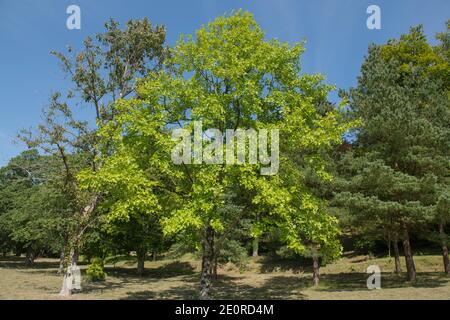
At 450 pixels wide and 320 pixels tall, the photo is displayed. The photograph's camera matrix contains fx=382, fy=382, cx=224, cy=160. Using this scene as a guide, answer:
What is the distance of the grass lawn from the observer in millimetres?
21703

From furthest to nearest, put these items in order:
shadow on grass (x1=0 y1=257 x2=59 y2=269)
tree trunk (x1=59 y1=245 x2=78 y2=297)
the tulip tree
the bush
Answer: shadow on grass (x1=0 y1=257 x2=59 y2=269), the bush, tree trunk (x1=59 y1=245 x2=78 y2=297), the tulip tree

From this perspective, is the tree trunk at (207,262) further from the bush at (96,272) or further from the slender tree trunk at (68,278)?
the bush at (96,272)

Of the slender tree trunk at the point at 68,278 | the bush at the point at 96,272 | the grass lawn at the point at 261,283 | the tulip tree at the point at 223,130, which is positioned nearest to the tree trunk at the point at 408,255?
the grass lawn at the point at 261,283

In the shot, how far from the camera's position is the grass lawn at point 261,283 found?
2170cm

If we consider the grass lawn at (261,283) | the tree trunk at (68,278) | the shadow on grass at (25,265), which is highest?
the tree trunk at (68,278)

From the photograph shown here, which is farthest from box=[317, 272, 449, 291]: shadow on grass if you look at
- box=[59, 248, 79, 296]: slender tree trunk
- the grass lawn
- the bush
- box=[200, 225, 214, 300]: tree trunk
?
the bush

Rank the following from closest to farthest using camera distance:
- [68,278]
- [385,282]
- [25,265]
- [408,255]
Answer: [68,278] < [408,255] < [385,282] < [25,265]

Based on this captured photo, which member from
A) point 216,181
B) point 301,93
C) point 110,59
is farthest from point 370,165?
point 110,59

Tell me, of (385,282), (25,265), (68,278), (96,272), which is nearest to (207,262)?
(68,278)

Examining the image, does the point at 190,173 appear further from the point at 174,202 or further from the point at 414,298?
the point at 414,298

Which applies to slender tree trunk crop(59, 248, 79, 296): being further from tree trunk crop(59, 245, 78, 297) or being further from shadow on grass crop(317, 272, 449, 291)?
shadow on grass crop(317, 272, 449, 291)

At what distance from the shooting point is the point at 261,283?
111 ft

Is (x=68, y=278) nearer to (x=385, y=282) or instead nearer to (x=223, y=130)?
(x=223, y=130)

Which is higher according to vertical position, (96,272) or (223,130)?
(223,130)
